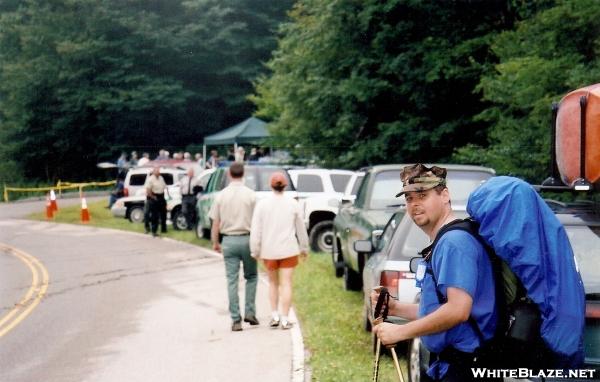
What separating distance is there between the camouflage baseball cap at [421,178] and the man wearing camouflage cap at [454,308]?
7.9 inches

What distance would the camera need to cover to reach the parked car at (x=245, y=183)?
1945 centimetres

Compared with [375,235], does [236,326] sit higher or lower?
lower

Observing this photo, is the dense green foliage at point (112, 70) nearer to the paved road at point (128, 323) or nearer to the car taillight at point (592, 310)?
the paved road at point (128, 323)

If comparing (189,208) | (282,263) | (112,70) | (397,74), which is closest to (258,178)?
(189,208)

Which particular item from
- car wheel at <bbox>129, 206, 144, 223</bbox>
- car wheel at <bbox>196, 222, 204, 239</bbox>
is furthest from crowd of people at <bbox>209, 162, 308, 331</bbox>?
car wheel at <bbox>129, 206, 144, 223</bbox>

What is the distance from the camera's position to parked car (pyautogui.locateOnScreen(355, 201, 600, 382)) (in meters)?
5.49

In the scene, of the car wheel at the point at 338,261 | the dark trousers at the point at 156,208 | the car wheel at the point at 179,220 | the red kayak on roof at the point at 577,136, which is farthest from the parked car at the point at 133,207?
the red kayak on roof at the point at 577,136

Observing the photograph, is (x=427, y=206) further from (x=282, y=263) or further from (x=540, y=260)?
(x=282, y=263)

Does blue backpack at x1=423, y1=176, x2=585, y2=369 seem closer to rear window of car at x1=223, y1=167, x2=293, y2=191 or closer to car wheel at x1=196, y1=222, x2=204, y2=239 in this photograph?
rear window of car at x1=223, y1=167, x2=293, y2=191

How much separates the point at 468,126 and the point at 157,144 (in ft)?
120

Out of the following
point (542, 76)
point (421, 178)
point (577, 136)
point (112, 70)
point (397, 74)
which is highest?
point (112, 70)

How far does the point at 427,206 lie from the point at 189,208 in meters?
21.4

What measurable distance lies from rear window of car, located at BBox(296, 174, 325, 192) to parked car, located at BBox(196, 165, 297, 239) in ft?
2.07

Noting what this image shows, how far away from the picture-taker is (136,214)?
2889 centimetres
